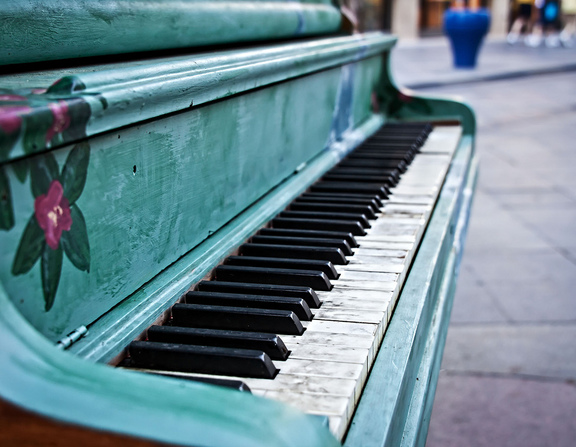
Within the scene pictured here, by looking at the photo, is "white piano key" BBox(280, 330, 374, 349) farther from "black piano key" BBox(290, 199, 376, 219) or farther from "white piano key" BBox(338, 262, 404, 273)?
"black piano key" BBox(290, 199, 376, 219)

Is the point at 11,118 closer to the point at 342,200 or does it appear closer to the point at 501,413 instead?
the point at 342,200

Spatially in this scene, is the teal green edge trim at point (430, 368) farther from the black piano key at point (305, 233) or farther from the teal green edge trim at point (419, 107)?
the teal green edge trim at point (419, 107)

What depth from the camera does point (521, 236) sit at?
14.2ft

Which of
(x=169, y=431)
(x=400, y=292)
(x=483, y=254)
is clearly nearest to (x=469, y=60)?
(x=483, y=254)

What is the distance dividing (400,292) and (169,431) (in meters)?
0.86

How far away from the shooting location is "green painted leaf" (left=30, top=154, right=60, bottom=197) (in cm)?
81

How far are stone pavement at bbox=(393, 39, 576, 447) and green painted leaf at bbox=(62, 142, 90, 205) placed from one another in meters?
1.74

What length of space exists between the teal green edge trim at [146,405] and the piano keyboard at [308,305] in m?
0.23

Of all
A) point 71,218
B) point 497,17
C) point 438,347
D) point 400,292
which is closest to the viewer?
point 71,218

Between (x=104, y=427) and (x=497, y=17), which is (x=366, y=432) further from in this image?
(x=497, y=17)

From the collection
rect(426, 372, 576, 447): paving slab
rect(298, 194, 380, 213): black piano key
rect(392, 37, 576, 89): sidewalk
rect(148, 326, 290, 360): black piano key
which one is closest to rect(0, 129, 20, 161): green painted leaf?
rect(148, 326, 290, 360): black piano key

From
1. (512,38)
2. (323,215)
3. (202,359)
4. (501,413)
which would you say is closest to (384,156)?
(323,215)

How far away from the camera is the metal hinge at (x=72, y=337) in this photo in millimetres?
913

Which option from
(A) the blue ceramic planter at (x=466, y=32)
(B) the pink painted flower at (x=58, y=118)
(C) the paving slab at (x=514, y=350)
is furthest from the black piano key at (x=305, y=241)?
(A) the blue ceramic planter at (x=466, y=32)
